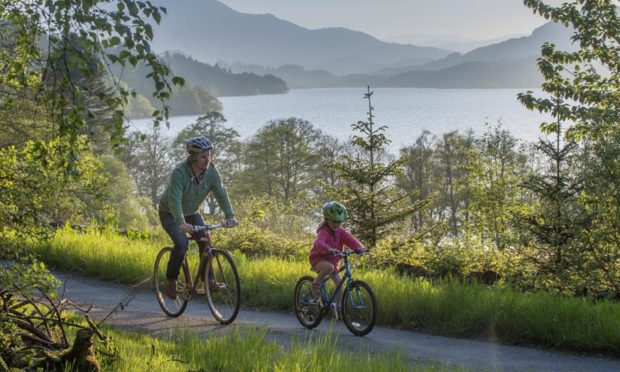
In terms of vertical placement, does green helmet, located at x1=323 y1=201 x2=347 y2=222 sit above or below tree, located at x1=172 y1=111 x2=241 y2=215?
below

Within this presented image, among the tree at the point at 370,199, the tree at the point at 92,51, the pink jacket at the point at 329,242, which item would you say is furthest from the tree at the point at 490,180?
the tree at the point at 92,51

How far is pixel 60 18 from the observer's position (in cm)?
318

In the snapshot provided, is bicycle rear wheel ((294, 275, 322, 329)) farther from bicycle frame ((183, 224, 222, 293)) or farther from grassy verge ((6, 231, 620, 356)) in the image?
bicycle frame ((183, 224, 222, 293))

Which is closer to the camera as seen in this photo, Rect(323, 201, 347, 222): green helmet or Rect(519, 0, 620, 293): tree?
Rect(323, 201, 347, 222): green helmet

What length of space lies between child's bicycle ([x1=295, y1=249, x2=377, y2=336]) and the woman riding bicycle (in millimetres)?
1353

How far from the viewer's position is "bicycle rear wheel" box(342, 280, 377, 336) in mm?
7047

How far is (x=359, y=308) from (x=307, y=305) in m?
0.79

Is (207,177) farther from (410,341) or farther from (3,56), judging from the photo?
(410,341)

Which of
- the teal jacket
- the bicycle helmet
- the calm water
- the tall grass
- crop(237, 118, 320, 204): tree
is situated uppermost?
the calm water

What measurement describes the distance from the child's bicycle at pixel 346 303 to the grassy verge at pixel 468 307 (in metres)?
0.86

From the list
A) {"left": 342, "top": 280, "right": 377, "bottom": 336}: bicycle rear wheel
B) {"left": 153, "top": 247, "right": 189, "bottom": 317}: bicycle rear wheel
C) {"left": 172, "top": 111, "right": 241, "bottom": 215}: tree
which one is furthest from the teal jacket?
{"left": 172, "top": 111, "right": 241, "bottom": 215}: tree

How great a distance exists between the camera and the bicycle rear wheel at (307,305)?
7.54 metres

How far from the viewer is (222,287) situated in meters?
7.44

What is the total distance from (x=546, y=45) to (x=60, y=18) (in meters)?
11.3
